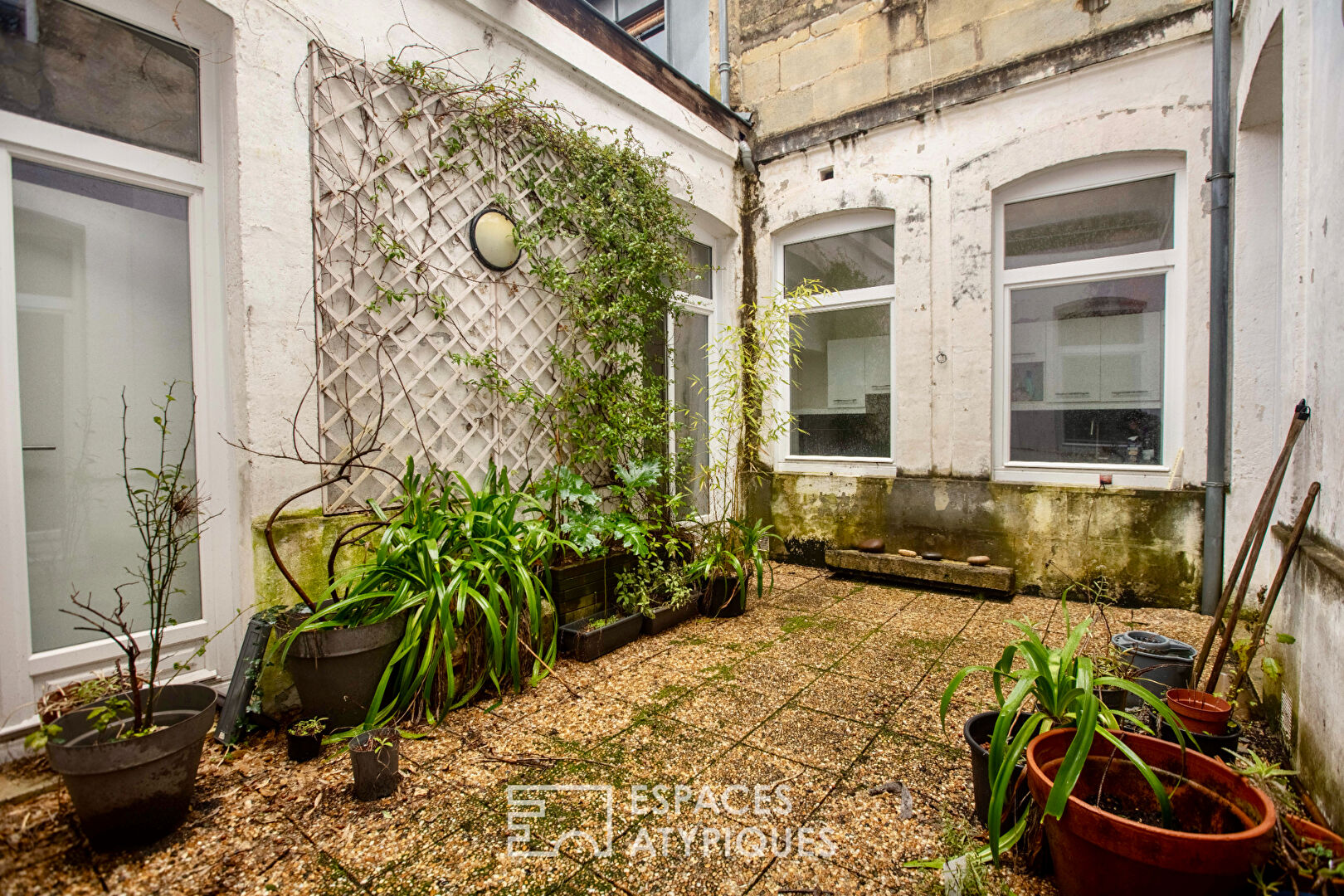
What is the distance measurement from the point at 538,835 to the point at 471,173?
9.53 ft

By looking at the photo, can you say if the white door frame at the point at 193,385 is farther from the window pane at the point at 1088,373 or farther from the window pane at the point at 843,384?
the window pane at the point at 1088,373

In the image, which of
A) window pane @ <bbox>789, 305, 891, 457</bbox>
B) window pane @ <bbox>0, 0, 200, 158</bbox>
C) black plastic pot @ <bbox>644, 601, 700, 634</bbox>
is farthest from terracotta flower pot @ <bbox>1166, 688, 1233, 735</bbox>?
window pane @ <bbox>0, 0, 200, 158</bbox>

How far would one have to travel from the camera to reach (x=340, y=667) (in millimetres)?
2166

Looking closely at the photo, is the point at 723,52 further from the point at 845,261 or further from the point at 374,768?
the point at 374,768

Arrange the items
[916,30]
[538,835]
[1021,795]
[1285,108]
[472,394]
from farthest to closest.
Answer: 1. [916,30]
2. [472,394]
3. [1285,108]
4. [538,835]
5. [1021,795]

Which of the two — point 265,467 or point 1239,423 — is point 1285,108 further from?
point 265,467

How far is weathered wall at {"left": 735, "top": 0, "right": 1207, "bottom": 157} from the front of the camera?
3725 millimetres

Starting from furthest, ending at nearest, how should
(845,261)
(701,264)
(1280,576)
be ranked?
(701,264) → (845,261) → (1280,576)

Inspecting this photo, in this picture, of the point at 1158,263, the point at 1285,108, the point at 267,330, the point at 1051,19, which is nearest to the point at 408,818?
the point at 267,330

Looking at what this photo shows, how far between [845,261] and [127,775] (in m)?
4.77

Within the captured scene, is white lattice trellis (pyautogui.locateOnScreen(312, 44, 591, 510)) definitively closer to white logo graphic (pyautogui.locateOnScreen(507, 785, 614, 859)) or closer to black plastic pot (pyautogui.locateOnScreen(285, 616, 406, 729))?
black plastic pot (pyautogui.locateOnScreen(285, 616, 406, 729))

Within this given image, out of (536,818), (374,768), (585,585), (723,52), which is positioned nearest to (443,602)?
(374,768)

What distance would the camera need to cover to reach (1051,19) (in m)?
3.89

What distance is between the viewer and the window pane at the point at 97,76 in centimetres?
202
